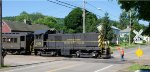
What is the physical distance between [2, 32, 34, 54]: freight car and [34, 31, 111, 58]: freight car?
1428 millimetres

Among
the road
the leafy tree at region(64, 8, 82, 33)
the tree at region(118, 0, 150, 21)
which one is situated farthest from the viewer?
the leafy tree at region(64, 8, 82, 33)

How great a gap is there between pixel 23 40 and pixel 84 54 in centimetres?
944

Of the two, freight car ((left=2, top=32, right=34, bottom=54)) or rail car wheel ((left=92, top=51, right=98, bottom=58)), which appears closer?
rail car wheel ((left=92, top=51, right=98, bottom=58))

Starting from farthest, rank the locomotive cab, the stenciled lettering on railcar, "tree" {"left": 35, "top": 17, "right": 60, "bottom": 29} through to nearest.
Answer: "tree" {"left": 35, "top": 17, "right": 60, "bottom": 29}, the locomotive cab, the stenciled lettering on railcar

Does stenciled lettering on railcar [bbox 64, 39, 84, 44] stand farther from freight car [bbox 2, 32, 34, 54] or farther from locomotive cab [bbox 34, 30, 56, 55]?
freight car [bbox 2, 32, 34, 54]

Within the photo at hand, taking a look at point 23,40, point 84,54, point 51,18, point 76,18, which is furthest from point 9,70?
point 51,18

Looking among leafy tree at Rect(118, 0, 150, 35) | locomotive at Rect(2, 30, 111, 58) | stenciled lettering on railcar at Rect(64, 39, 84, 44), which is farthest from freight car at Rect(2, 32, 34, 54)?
leafy tree at Rect(118, 0, 150, 35)

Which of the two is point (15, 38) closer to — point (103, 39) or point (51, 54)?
point (51, 54)

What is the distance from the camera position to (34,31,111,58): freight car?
42750 millimetres

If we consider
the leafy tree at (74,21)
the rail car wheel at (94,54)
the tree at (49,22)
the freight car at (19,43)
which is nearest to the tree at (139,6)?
the rail car wheel at (94,54)

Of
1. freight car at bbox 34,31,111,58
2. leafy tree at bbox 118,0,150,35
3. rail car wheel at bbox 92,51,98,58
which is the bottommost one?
rail car wheel at bbox 92,51,98,58

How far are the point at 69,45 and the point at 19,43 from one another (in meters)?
7.63

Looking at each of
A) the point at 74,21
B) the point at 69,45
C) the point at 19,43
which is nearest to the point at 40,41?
the point at 19,43

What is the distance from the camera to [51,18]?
574 feet
